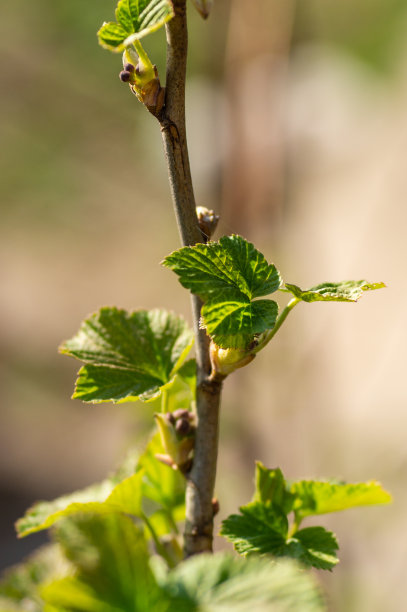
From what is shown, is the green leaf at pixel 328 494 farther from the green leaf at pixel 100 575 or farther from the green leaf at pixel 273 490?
the green leaf at pixel 100 575

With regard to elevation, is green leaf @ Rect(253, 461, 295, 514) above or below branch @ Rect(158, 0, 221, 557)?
below

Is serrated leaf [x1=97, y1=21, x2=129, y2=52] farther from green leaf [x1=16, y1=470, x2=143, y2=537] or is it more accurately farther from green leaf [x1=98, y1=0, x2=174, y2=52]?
green leaf [x1=16, y1=470, x2=143, y2=537]

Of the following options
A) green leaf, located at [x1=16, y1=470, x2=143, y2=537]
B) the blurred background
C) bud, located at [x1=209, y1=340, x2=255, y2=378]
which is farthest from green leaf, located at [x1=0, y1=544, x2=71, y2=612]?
the blurred background

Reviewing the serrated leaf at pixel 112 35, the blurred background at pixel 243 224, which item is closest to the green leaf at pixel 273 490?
the serrated leaf at pixel 112 35

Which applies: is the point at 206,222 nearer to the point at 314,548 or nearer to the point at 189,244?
the point at 189,244

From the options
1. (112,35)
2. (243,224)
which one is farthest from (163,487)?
(243,224)

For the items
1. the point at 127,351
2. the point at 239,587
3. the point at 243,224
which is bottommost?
the point at 239,587

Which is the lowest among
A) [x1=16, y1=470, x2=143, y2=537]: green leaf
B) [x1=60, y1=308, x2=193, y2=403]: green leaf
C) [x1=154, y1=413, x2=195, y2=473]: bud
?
[x1=16, y1=470, x2=143, y2=537]: green leaf
